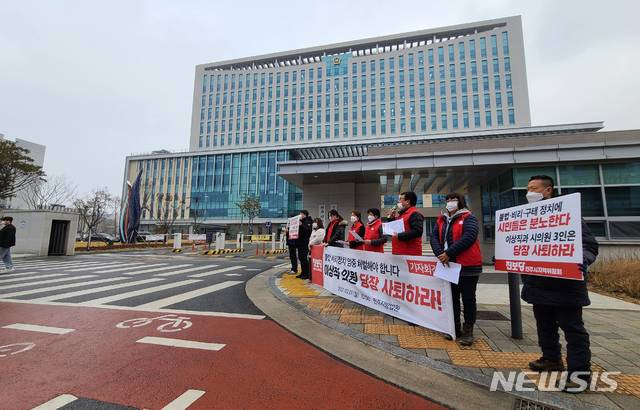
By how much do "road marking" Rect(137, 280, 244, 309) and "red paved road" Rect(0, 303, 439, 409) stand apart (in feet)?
4.51

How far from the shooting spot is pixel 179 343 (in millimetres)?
3836

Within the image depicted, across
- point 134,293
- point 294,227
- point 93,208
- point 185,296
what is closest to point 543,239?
point 185,296

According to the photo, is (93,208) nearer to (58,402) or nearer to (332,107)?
(58,402)

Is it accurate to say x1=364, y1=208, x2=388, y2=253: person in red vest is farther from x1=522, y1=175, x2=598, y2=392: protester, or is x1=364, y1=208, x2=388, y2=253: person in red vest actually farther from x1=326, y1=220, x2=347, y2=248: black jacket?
x1=522, y1=175, x2=598, y2=392: protester

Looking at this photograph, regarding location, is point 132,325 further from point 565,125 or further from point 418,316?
point 565,125

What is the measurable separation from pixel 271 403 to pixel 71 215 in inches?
836

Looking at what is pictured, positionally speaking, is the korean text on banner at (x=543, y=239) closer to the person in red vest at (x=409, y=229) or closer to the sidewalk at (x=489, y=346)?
the sidewalk at (x=489, y=346)

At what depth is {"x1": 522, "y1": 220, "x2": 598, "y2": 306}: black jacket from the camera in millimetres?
2822

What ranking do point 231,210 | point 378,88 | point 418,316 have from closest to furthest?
point 418,316
point 231,210
point 378,88

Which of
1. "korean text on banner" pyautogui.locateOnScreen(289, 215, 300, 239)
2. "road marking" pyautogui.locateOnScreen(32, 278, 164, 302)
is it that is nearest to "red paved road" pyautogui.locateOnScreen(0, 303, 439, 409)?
"road marking" pyautogui.locateOnScreen(32, 278, 164, 302)

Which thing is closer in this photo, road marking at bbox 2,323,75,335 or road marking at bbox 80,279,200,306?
road marking at bbox 2,323,75,335

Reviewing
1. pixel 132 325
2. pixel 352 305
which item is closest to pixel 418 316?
pixel 352 305

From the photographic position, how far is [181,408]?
2354 mm

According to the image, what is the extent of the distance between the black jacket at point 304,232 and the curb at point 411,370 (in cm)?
446
